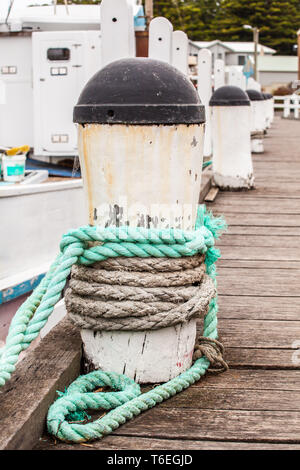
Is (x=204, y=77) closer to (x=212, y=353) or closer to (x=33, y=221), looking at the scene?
(x=33, y=221)

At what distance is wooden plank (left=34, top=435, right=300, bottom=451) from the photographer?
5.41ft

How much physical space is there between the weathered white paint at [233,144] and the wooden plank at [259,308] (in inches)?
120

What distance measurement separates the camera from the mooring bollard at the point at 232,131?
18.8ft

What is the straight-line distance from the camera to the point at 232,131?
5754 mm

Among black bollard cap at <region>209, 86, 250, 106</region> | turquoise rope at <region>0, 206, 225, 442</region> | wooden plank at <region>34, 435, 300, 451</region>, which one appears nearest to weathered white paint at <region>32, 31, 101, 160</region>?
black bollard cap at <region>209, 86, 250, 106</region>

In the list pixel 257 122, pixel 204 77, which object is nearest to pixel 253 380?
pixel 204 77

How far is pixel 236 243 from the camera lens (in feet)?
13.2

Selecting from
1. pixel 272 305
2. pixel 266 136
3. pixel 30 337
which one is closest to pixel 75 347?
pixel 30 337

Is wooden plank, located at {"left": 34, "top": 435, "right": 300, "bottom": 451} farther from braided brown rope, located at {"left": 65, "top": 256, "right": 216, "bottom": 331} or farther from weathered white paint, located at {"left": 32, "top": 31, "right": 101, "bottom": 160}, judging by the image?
weathered white paint, located at {"left": 32, "top": 31, "right": 101, "bottom": 160}

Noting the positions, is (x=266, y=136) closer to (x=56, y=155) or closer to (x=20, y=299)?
(x=56, y=155)

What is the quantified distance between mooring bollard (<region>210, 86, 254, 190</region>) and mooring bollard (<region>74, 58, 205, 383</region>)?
3820 mm

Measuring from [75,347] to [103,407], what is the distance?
0.29 metres

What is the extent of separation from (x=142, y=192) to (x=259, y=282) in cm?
141
